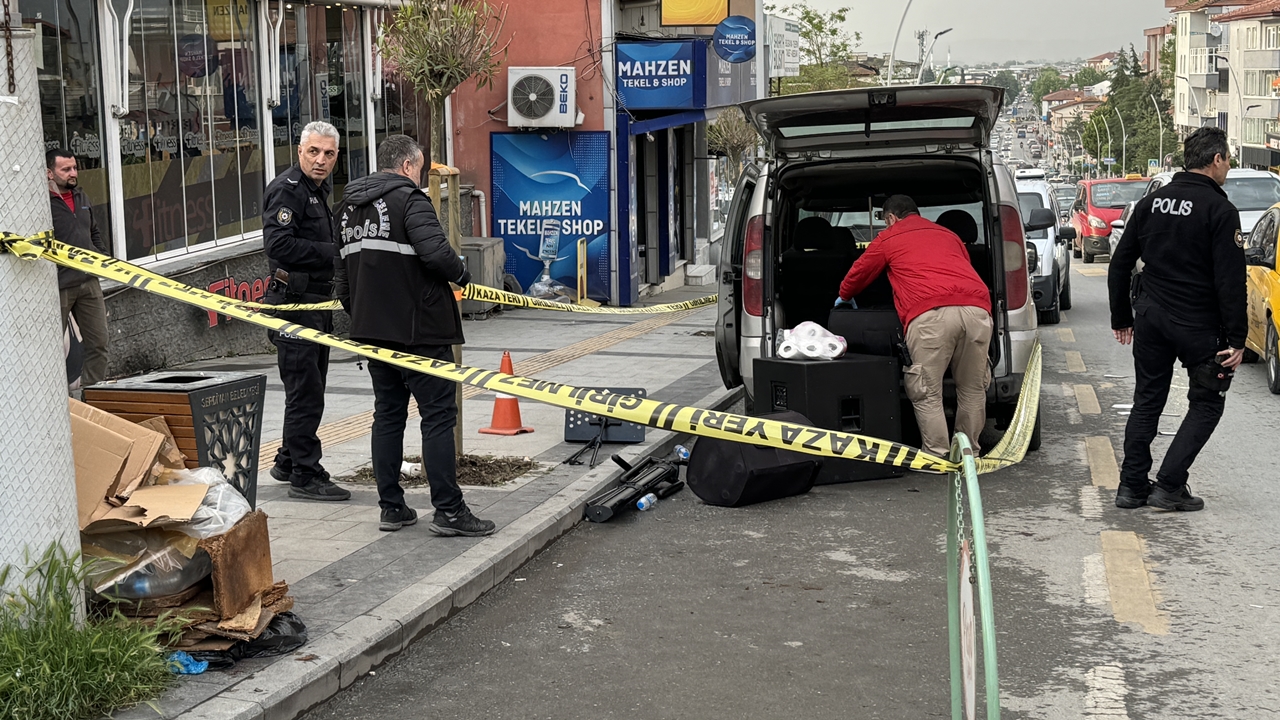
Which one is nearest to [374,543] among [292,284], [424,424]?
[424,424]

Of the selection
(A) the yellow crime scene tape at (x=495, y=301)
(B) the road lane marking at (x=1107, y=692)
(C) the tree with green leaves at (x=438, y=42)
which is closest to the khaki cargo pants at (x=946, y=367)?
(A) the yellow crime scene tape at (x=495, y=301)

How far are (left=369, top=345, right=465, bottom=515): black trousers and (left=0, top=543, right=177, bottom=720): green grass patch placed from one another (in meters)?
1.99

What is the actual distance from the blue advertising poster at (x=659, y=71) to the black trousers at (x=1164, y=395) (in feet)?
44.7

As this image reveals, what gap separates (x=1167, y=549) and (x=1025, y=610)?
1.28 meters

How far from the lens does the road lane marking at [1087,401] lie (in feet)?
34.5

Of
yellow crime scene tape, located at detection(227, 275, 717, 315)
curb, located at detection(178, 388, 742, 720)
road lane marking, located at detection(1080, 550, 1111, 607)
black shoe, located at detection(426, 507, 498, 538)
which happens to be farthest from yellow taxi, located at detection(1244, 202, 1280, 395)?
black shoe, located at detection(426, 507, 498, 538)

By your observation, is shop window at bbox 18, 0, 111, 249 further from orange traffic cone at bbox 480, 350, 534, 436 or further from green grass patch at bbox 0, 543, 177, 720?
green grass patch at bbox 0, 543, 177, 720

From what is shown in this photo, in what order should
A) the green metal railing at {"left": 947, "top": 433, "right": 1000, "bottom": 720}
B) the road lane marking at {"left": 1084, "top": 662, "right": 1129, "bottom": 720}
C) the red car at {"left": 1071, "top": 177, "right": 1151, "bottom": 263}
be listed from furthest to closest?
the red car at {"left": 1071, "top": 177, "right": 1151, "bottom": 263}, the road lane marking at {"left": 1084, "top": 662, "right": 1129, "bottom": 720}, the green metal railing at {"left": 947, "top": 433, "right": 1000, "bottom": 720}

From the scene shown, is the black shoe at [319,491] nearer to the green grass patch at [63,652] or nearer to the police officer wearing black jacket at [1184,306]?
the green grass patch at [63,652]

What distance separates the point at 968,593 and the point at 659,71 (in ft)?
56.7

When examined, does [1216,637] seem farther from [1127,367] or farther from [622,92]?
[622,92]

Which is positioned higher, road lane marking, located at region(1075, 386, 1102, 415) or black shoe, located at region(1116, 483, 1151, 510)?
black shoe, located at region(1116, 483, 1151, 510)

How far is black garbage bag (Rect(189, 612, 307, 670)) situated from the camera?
4.70m

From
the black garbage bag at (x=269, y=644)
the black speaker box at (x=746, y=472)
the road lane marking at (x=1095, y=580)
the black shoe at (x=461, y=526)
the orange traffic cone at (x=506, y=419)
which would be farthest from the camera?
the orange traffic cone at (x=506, y=419)
